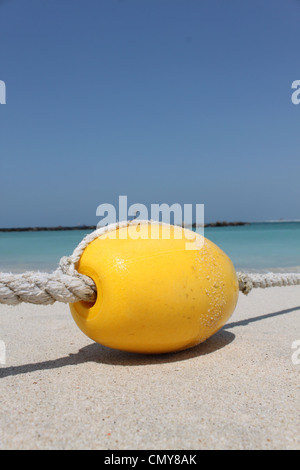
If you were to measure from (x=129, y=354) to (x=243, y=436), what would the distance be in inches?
46.8

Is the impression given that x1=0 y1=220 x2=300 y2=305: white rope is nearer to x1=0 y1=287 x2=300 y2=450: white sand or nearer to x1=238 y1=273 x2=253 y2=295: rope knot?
x1=0 y1=287 x2=300 y2=450: white sand

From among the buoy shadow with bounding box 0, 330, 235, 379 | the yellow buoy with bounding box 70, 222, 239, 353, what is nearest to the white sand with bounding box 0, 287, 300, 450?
the buoy shadow with bounding box 0, 330, 235, 379

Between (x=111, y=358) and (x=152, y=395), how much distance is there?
26.4 inches

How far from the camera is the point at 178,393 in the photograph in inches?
79.1

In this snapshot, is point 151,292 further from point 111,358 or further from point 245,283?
point 245,283

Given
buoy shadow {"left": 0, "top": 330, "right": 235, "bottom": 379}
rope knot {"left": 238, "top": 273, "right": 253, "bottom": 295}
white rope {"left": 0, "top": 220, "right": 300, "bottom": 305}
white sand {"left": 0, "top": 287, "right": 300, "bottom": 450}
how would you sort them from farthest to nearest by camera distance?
rope knot {"left": 238, "top": 273, "right": 253, "bottom": 295}, buoy shadow {"left": 0, "top": 330, "right": 235, "bottom": 379}, white rope {"left": 0, "top": 220, "right": 300, "bottom": 305}, white sand {"left": 0, "top": 287, "right": 300, "bottom": 450}

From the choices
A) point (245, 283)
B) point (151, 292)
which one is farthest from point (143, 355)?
point (245, 283)

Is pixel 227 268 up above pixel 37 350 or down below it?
above

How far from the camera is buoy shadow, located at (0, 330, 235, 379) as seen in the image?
2445 mm

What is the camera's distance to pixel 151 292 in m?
2.29

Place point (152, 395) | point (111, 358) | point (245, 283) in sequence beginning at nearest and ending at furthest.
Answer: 1. point (152, 395)
2. point (111, 358)
3. point (245, 283)

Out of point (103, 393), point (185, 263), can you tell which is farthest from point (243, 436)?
point (185, 263)

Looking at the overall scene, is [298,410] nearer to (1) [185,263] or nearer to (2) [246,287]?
(1) [185,263]
